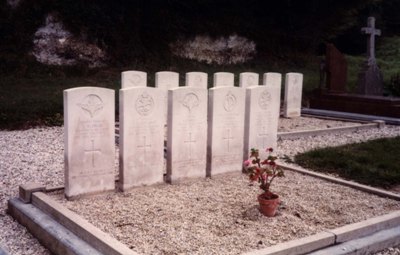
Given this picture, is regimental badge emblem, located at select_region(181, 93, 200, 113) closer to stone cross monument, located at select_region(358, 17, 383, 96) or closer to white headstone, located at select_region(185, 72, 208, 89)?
white headstone, located at select_region(185, 72, 208, 89)

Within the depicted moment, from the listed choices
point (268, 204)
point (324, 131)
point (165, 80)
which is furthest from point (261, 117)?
point (165, 80)

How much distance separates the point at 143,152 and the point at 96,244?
5.85 feet

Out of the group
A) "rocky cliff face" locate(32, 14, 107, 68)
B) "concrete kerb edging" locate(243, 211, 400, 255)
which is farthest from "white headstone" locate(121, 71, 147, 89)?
"rocky cliff face" locate(32, 14, 107, 68)

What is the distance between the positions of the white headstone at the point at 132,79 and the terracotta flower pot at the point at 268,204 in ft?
18.9

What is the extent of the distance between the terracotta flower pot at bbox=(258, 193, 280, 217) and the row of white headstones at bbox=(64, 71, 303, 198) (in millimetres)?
1456

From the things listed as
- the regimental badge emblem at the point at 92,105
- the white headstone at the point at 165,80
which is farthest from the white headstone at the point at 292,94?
the regimental badge emblem at the point at 92,105

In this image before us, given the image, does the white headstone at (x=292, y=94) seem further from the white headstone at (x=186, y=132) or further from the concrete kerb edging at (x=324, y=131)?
the white headstone at (x=186, y=132)

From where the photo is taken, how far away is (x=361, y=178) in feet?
21.1

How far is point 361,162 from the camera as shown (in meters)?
7.26

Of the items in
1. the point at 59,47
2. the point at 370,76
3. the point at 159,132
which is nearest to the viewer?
the point at 159,132

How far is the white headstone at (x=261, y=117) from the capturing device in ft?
21.4

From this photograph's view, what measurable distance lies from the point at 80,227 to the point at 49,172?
8.89 ft

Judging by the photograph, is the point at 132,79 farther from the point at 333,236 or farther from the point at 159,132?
the point at 333,236

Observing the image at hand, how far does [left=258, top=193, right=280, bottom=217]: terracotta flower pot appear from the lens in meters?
4.68
